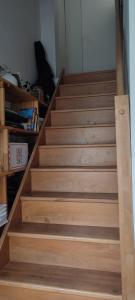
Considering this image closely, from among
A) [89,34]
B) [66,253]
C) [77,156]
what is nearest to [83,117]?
[77,156]

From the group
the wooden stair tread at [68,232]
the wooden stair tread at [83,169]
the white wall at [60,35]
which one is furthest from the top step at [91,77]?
the wooden stair tread at [68,232]

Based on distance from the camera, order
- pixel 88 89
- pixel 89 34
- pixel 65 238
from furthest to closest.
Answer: pixel 89 34 → pixel 88 89 → pixel 65 238

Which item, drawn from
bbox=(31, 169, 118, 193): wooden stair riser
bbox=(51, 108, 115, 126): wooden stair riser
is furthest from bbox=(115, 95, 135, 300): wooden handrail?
bbox=(51, 108, 115, 126): wooden stair riser

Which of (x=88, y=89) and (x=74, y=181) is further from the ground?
(x=88, y=89)

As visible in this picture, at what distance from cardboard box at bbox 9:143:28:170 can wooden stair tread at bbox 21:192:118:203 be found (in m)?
0.25

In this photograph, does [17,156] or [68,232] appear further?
[17,156]

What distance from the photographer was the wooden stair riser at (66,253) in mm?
1385

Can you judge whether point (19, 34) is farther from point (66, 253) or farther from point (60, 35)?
point (66, 253)

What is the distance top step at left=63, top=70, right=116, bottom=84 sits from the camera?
3345mm

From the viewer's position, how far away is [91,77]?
3451 millimetres

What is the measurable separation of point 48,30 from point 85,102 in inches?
55.6

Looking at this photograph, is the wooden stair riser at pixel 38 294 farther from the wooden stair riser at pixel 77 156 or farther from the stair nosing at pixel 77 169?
the wooden stair riser at pixel 77 156

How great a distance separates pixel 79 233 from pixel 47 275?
0.30 m

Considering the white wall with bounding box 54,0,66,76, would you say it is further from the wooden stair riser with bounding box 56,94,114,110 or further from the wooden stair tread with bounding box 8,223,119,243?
the wooden stair tread with bounding box 8,223,119,243
